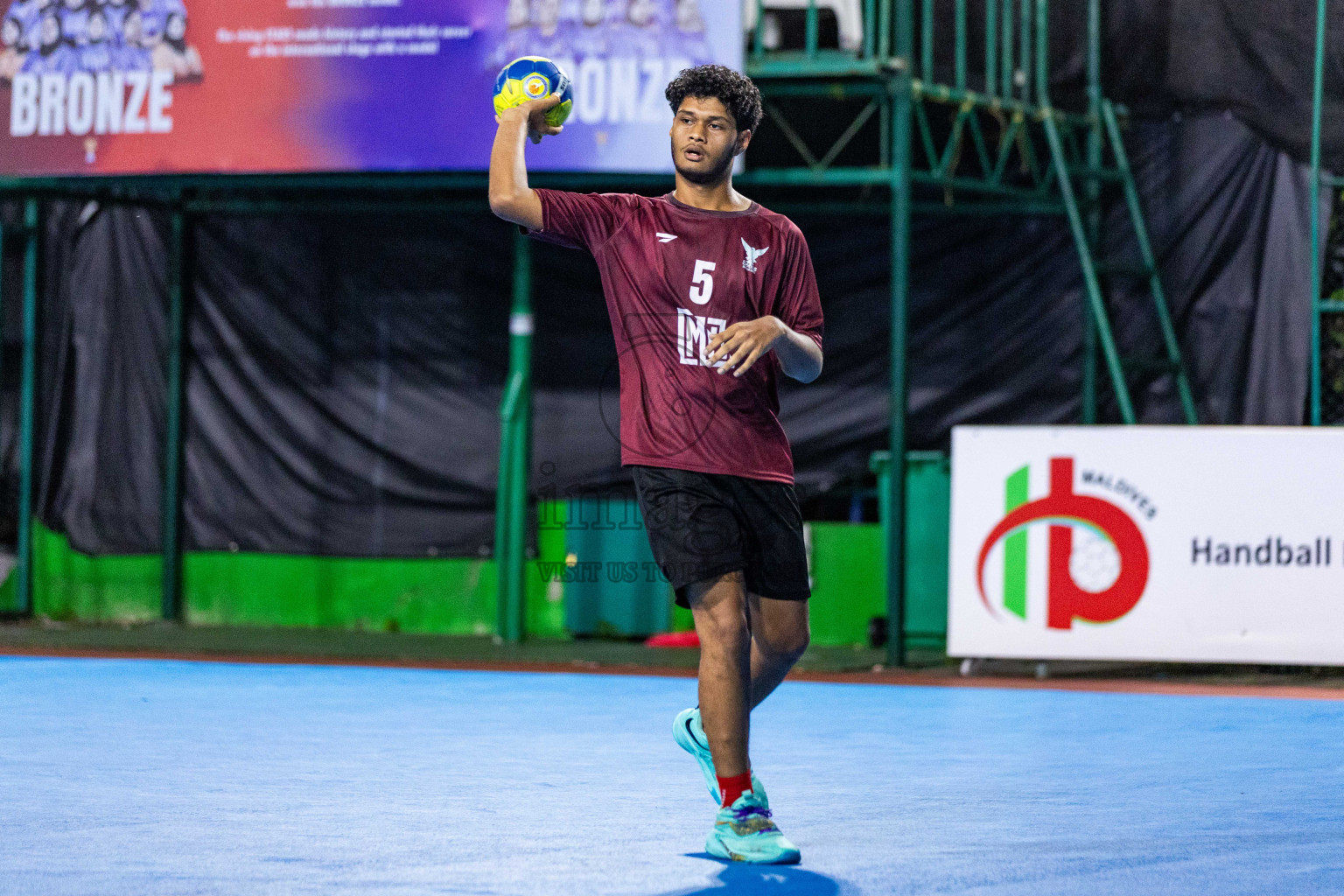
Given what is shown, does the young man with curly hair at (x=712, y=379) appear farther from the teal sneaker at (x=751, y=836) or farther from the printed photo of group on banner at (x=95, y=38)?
the printed photo of group on banner at (x=95, y=38)

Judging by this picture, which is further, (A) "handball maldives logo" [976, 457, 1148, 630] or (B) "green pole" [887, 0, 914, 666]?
(B) "green pole" [887, 0, 914, 666]

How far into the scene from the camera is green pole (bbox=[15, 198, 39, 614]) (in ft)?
43.3

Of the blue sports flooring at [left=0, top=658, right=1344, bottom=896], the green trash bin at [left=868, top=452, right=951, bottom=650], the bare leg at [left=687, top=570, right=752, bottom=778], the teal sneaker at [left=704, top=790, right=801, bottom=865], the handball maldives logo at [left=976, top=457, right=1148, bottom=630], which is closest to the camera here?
the blue sports flooring at [left=0, top=658, right=1344, bottom=896]

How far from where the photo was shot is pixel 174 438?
1342 cm

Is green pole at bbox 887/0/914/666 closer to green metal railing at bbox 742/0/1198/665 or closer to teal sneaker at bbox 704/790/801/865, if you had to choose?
green metal railing at bbox 742/0/1198/665

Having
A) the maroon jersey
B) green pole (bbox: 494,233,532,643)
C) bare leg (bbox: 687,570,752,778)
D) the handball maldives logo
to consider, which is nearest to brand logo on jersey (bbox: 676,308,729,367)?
the maroon jersey

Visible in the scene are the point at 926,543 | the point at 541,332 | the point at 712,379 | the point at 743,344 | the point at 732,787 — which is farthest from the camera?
the point at 541,332

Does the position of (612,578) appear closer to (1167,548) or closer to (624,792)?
(1167,548)

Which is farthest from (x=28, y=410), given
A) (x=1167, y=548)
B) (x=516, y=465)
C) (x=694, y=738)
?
(x=694, y=738)

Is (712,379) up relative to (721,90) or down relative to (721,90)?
down

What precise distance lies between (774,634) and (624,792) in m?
1.11

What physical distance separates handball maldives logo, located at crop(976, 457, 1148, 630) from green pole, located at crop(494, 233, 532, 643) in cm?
345

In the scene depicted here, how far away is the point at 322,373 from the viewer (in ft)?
43.8

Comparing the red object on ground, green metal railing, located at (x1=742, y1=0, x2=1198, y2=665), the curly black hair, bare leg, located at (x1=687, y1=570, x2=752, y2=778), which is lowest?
the red object on ground
